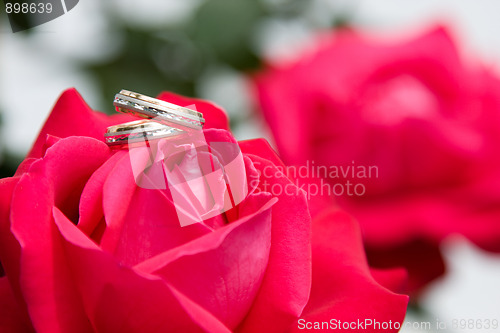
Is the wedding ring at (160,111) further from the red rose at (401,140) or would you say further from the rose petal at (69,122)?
the red rose at (401,140)

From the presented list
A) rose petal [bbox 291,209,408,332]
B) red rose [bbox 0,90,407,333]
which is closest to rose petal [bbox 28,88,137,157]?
red rose [bbox 0,90,407,333]

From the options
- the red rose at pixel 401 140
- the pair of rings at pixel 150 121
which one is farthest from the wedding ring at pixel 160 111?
the red rose at pixel 401 140

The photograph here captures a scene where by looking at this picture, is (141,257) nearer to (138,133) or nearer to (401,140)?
(138,133)

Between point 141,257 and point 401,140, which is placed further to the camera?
point 401,140

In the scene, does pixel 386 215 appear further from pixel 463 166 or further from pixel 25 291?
pixel 25 291

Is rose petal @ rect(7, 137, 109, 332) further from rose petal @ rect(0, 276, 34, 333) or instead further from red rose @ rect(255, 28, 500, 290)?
red rose @ rect(255, 28, 500, 290)

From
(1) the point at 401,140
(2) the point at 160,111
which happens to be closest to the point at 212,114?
(2) the point at 160,111

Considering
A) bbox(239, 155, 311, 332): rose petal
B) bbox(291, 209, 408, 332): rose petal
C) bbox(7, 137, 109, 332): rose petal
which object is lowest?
bbox(291, 209, 408, 332): rose petal
